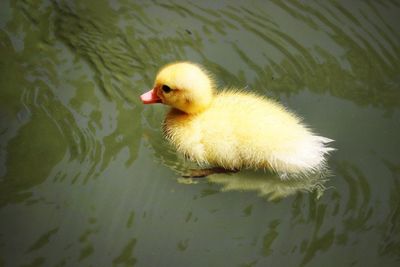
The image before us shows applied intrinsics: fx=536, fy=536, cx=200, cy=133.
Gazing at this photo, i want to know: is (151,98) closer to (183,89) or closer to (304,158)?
(183,89)

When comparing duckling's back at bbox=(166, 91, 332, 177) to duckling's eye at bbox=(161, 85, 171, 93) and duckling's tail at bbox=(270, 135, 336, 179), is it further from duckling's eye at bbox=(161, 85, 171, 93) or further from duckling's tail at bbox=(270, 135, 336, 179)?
duckling's eye at bbox=(161, 85, 171, 93)

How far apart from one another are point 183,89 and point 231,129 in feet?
0.74

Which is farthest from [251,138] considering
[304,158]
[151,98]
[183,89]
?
[151,98]

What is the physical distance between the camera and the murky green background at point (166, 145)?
5.41ft

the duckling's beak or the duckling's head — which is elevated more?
the duckling's head

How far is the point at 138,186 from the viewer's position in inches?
71.4

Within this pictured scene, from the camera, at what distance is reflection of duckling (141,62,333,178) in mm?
1752

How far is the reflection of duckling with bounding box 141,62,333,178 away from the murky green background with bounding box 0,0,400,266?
91 mm

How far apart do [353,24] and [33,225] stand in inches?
63.7

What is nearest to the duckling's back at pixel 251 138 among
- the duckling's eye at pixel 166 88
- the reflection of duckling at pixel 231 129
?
the reflection of duckling at pixel 231 129

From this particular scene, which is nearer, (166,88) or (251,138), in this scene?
(251,138)

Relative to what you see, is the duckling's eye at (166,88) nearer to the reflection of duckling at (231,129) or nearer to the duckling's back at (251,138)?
the reflection of duckling at (231,129)

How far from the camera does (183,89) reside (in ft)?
6.10

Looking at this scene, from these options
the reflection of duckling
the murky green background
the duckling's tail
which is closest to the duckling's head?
the reflection of duckling
